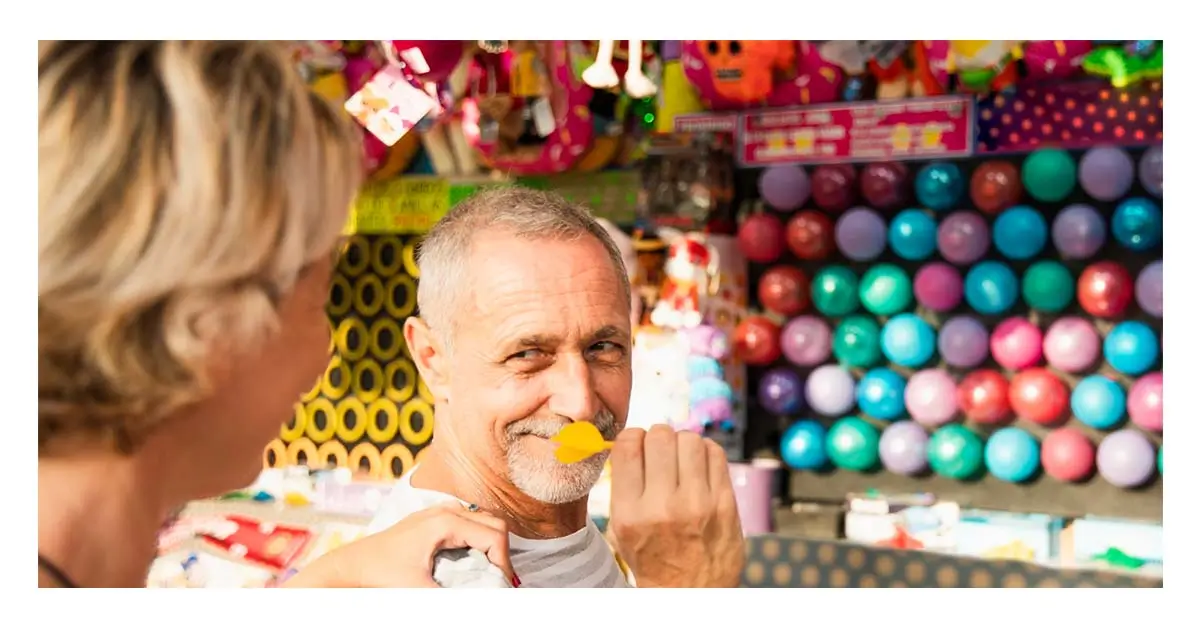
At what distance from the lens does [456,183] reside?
2820mm

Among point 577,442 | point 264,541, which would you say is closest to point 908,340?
point 577,442

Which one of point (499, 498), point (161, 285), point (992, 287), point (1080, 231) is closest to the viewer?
point (161, 285)

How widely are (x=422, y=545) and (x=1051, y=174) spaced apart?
82.7 inches

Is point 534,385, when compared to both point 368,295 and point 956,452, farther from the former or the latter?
point 956,452

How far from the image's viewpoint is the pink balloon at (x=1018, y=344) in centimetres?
369

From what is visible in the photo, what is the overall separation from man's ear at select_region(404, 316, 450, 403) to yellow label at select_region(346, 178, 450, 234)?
0.20 m

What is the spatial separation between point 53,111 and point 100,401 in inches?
23.6

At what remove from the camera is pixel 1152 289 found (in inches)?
135

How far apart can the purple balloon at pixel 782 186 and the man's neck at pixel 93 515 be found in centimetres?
197
